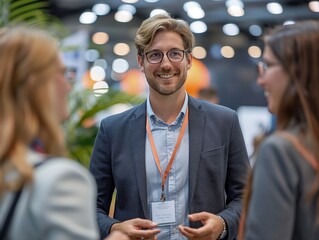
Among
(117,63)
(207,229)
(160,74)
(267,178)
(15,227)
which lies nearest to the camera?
(15,227)

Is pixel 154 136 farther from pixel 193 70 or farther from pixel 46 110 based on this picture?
pixel 193 70

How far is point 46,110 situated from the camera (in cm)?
158

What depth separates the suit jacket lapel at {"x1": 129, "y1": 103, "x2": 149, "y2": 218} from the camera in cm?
282

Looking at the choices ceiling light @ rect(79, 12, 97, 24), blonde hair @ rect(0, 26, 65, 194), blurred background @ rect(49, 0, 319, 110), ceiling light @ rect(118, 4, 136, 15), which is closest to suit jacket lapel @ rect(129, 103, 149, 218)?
blonde hair @ rect(0, 26, 65, 194)

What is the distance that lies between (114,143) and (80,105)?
1.69m

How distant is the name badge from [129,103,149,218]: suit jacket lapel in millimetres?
45

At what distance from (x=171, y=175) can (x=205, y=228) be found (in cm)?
31

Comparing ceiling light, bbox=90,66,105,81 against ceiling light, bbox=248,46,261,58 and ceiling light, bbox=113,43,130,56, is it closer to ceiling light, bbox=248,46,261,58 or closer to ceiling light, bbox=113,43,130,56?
ceiling light, bbox=113,43,130,56

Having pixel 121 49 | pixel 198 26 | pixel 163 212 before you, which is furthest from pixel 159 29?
pixel 121 49

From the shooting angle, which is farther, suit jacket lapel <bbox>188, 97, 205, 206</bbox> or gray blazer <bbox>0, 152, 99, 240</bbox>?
suit jacket lapel <bbox>188, 97, 205, 206</bbox>

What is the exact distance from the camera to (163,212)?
2777 millimetres

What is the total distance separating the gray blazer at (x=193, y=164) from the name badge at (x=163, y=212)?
0.15 ft

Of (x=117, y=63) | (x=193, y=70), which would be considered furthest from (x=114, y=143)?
(x=117, y=63)

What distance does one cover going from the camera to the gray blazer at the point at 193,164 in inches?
112
